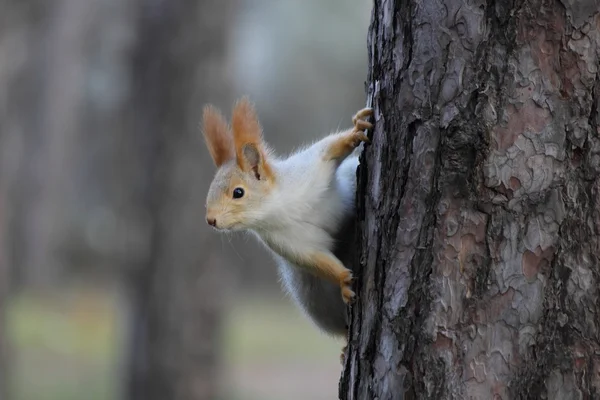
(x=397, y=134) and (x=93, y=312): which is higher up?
(x=93, y=312)

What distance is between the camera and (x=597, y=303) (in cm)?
159

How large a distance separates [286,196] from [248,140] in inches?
7.0

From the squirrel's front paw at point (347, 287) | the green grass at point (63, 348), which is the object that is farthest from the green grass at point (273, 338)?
the squirrel's front paw at point (347, 287)

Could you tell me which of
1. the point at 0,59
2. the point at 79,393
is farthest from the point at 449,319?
the point at 79,393

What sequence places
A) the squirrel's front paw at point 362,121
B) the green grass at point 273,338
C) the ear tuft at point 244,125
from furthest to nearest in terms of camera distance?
the green grass at point 273,338
the ear tuft at point 244,125
the squirrel's front paw at point 362,121

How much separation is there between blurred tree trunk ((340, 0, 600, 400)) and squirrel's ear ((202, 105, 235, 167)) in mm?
717

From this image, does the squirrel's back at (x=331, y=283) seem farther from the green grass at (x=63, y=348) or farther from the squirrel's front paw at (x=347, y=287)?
the green grass at (x=63, y=348)

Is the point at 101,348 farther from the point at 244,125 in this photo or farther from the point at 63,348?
the point at 244,125

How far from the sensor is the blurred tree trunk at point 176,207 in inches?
221

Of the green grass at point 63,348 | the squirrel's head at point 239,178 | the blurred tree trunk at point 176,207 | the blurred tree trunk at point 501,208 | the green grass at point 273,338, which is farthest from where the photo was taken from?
the green grass at point 273,338

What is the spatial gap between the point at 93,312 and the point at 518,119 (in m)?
12.4

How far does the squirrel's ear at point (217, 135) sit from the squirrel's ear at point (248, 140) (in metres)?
0.08

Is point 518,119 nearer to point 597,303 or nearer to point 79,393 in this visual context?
point 597,303

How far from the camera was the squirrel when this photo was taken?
2.24 meters
